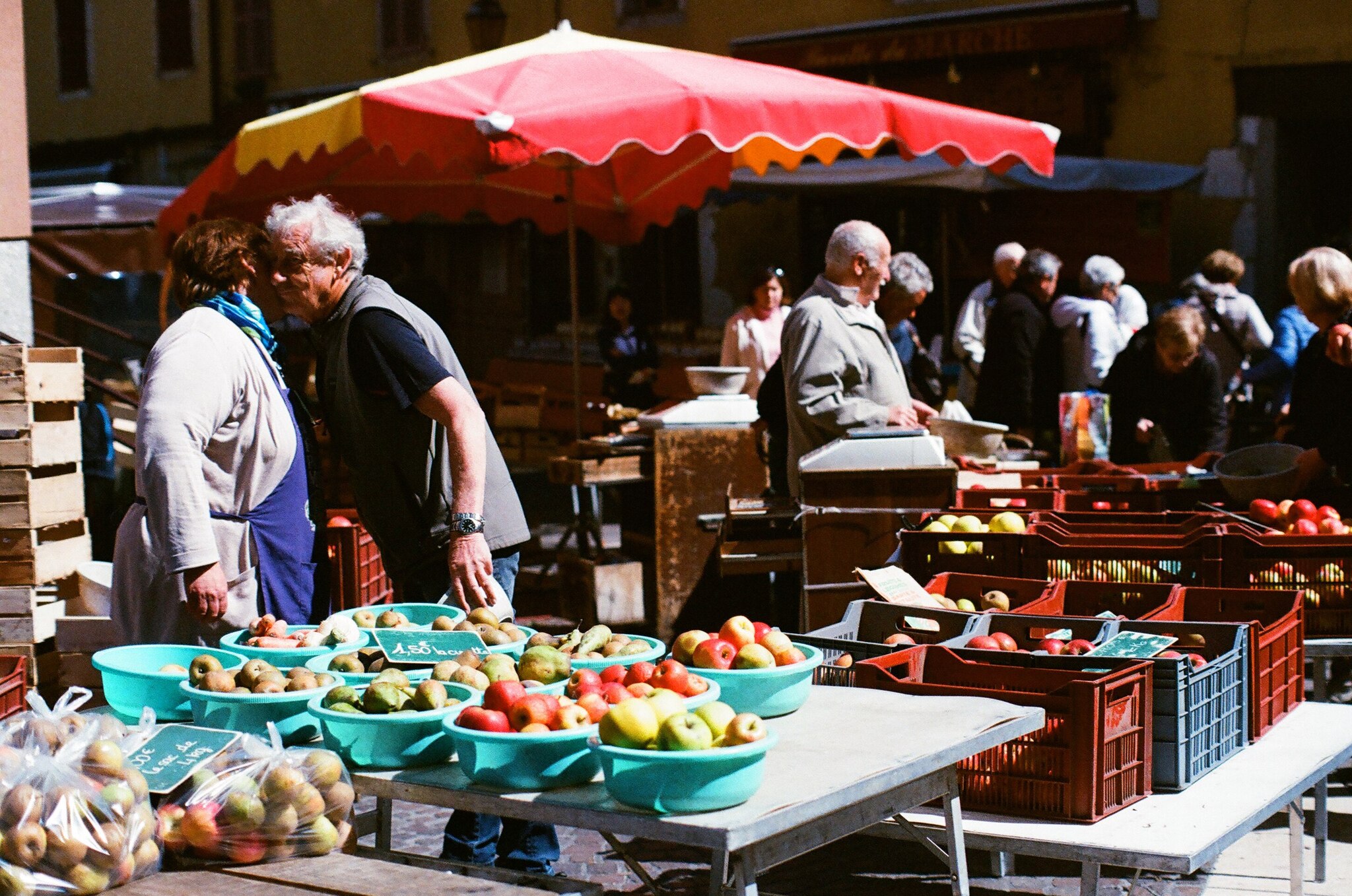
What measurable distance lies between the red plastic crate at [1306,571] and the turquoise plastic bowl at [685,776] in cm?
273

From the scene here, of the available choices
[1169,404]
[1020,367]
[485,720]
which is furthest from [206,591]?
[1020,367]

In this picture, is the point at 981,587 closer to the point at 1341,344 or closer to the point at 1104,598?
the point at 1104,598

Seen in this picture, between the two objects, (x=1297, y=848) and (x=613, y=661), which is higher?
(x=613, y=661)

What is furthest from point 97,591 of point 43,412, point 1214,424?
point 1214,424

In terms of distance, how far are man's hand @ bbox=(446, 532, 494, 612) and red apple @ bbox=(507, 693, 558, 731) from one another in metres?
1.21

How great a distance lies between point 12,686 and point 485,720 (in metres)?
1.08

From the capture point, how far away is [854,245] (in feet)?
19.9

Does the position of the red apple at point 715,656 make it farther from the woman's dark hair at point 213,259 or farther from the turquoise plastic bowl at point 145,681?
the woman's dark hair at point 213,259

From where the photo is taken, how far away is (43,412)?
5.57 meters

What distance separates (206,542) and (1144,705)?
2.22m

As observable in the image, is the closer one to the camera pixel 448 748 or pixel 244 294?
pixel 448 748

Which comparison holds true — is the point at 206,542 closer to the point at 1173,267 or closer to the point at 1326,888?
the point at 1326,888

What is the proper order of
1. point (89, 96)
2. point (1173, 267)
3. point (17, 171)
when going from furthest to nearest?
1. point (89, 96)
2. point (1173, 267)
3. point (17, 171)

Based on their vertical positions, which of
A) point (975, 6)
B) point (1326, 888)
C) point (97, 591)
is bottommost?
point (1326, 888)
